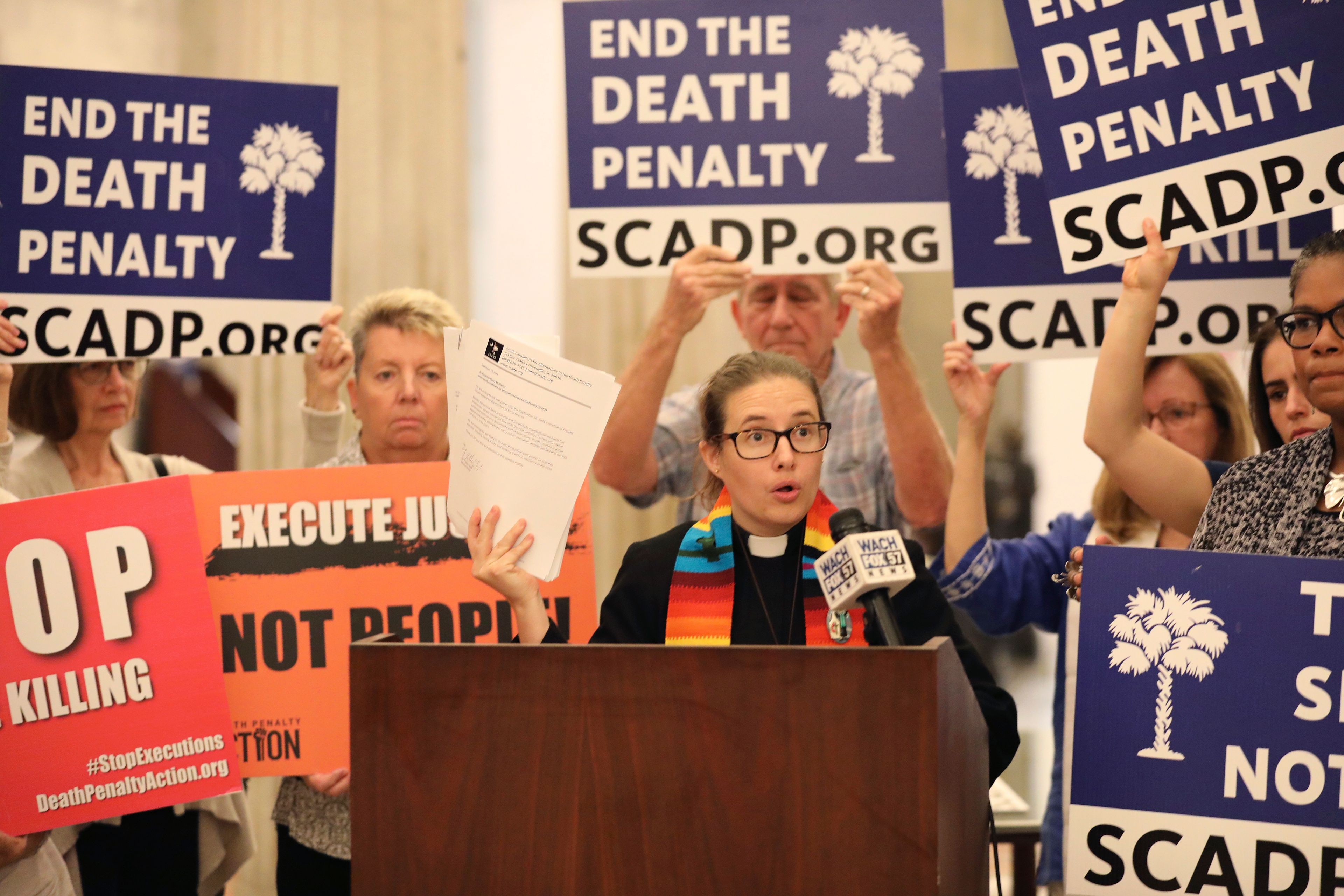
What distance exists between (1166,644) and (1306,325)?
0.51m

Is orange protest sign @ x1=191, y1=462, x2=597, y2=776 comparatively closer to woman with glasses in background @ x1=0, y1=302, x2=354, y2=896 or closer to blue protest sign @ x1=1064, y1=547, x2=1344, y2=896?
woman with glasses in background @ x1=0, y1=302, x2=354, y2=896

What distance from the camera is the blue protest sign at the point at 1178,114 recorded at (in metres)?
2.24

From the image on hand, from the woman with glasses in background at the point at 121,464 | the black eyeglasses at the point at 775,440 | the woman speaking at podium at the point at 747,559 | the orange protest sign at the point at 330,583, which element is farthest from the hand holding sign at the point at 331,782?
the black eyeglasses at the point at 775,440

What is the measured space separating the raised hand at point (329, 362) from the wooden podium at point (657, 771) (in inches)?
62.7

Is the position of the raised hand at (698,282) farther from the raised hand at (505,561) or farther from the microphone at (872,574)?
the microphone at (872,574)

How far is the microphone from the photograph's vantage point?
4.35 ft

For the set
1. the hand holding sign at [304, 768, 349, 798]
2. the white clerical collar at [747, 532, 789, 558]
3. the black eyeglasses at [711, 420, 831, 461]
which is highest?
the black eyeglasses at [711, 420, 831, 461]

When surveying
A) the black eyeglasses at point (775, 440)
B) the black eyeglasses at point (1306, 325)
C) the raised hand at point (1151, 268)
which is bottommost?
the black eyeglasses at point (775, 440)

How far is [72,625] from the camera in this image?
7.23 ft

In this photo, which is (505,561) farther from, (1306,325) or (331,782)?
(1306,325)

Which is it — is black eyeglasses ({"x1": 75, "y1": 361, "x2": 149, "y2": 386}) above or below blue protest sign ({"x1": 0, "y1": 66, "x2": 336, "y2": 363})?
below

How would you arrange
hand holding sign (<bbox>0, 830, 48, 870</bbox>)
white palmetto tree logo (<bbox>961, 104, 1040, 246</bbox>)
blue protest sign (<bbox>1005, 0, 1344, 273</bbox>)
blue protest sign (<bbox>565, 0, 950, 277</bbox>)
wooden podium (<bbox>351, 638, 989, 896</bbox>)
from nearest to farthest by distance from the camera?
wooden podium (<bbox>351, 638, 989, 896</bbox>) → hand holding sign (<bbox>0, 830, 48, 870</bbox>) → blue protest sign (<bbox>1005, 0, 1344, 273</bbox>) → white palmetto tree logo (<bbox>961, 104, 1040, 246</bbox>) → blue protest sign (<bbox>565, 0, 950, 277</bbox>)

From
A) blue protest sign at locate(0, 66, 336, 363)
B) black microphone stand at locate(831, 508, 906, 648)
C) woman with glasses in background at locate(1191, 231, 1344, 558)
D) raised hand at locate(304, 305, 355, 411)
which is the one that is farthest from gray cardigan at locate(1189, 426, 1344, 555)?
Answer: blue protest sign at locate(0, 66, 336, 363)

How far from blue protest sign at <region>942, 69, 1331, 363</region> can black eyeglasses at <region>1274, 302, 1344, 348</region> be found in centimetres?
88
